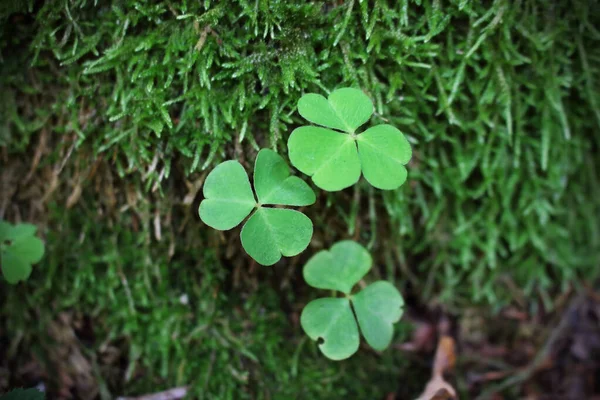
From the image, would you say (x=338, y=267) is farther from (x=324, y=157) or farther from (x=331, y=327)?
(x=324, y=157)

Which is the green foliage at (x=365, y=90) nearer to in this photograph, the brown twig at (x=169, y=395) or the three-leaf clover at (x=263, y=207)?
the three-leaf clover at (x=263, y=207)

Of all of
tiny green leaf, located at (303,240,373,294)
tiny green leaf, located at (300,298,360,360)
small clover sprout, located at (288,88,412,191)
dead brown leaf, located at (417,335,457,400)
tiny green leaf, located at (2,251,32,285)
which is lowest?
dead brown leaf, located at (417,335,457,400)

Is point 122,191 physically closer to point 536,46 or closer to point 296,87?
point 296,87

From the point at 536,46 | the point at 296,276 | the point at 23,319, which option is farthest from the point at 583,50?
the point at 23,319

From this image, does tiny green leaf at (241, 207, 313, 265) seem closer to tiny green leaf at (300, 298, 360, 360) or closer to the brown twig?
tiny green leaf at (300, 298, 360, 360)

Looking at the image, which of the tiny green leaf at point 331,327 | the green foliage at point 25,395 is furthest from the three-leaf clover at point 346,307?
the green foliage at point 25,395

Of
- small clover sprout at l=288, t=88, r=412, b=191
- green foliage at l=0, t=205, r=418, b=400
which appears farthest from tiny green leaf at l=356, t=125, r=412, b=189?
green foliage at l=0, t=205, r=418, b=400
